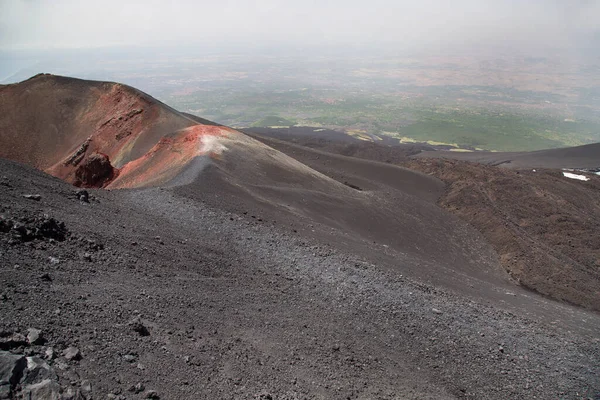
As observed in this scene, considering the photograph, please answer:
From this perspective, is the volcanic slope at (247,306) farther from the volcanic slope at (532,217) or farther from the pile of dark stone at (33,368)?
the volcanic slope at (532,217)

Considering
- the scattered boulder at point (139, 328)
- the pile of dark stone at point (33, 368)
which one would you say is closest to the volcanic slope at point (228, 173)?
the scattered boulder at point (139, 328)

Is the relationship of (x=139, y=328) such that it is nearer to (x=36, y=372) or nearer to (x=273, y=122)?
(x=36, y=372)

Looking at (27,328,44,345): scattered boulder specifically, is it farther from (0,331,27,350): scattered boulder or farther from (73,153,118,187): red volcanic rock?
(73,153,118,187): red volcanic rock

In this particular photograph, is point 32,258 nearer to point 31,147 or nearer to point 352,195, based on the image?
point 352,195

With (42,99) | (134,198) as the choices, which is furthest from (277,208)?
(42,99)

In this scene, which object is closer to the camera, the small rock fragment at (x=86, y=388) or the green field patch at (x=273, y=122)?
the small rock fragment at (x=86, y=388)

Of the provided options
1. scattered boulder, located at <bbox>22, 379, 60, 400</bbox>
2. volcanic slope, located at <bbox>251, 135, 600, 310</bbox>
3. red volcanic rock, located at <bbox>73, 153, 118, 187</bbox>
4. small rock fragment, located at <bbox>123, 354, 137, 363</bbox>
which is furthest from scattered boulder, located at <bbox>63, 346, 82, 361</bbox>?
volcanic slope, located at <bbox>251, 135, 600, 310</bbox>

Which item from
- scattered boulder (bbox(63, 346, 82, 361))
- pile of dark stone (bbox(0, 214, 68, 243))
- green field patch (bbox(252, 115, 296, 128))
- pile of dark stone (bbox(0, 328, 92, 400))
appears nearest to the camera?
pile of dark stone (bbox(0, 328, 92, 400))
